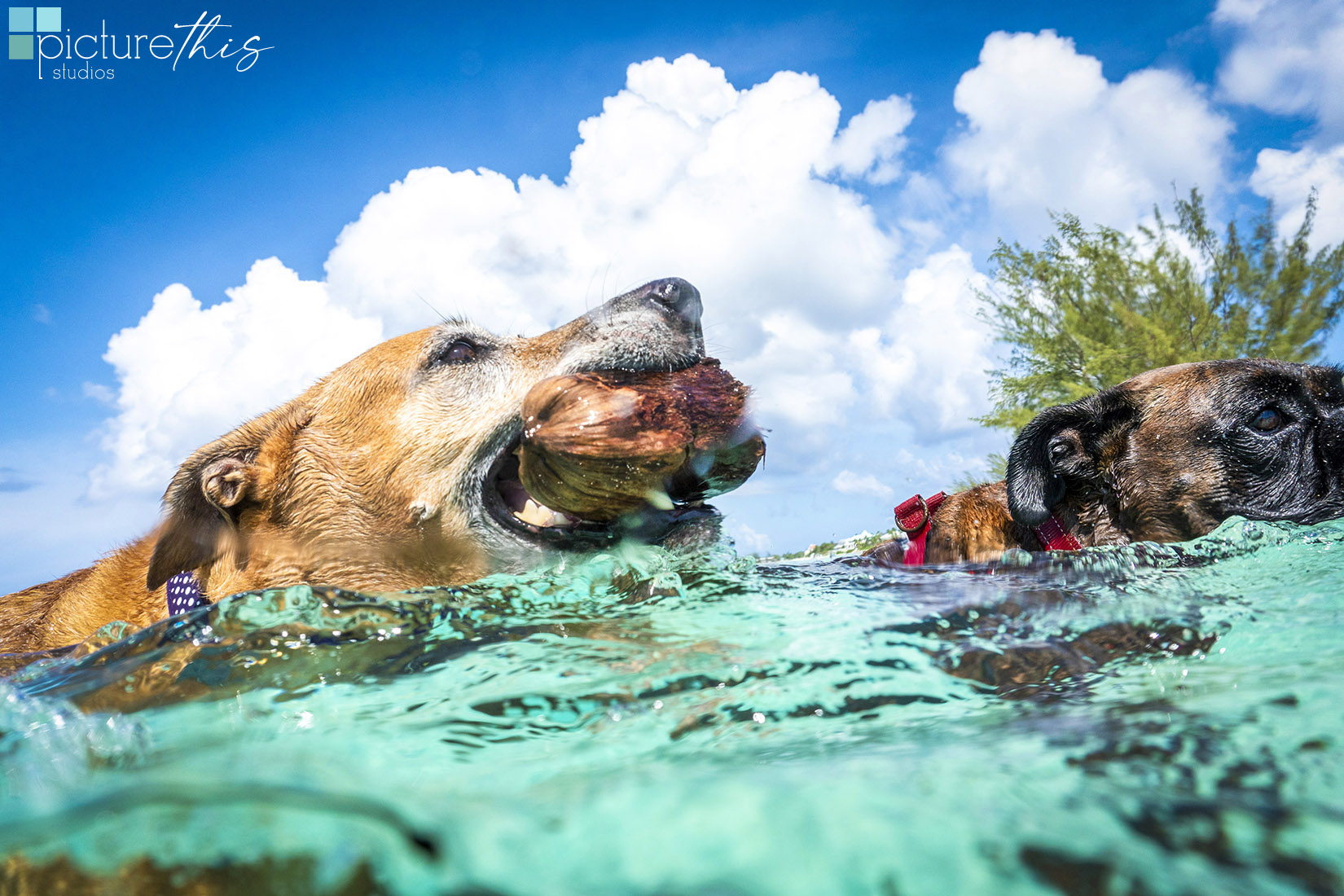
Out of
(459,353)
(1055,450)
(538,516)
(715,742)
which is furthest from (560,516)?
(1055,450)

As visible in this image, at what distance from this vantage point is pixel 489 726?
70.9 inches

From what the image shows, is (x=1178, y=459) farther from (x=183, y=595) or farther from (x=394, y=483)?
(x=183, y=595)

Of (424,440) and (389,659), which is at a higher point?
(424,440)

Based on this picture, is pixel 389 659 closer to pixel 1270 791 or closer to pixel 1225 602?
pixel 1270 791

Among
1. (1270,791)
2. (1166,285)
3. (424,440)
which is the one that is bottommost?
(1270,791)

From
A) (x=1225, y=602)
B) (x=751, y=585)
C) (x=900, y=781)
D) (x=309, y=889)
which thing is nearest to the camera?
(x=309, y=889)

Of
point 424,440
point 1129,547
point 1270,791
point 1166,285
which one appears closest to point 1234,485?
point 1129,547

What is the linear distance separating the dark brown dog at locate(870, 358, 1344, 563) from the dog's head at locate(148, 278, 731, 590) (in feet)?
7.28

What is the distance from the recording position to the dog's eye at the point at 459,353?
4.11 meters

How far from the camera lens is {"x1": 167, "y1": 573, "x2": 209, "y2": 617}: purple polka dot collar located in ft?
11.9

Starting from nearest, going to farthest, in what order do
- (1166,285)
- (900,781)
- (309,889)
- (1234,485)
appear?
(309,889), (900,781), (1234,485), (1166,285)

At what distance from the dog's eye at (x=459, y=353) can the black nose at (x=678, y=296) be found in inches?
36.5

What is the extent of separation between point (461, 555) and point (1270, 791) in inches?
123

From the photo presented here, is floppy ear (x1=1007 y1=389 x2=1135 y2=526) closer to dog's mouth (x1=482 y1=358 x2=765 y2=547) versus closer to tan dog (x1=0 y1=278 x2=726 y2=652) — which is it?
dog's mouth (x1=482 y1=358 x2=765 y2=547)
